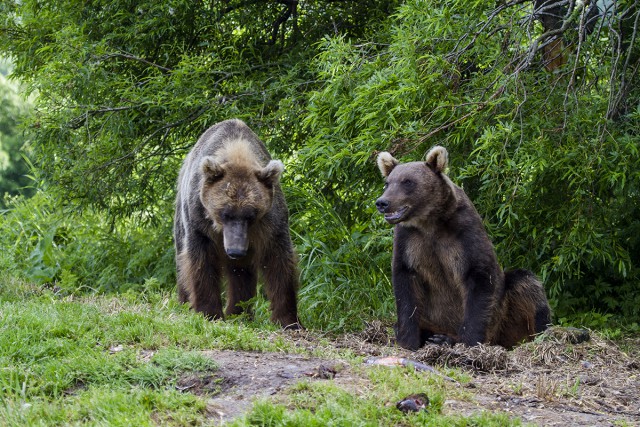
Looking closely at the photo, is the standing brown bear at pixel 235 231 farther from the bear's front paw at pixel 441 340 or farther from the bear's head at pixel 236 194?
the bear's front paw at pixel 441 340

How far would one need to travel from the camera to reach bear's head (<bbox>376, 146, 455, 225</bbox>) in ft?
22.7

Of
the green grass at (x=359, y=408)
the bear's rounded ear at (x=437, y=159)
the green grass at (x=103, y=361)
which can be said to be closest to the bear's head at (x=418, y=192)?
the bear's rounded ear at (x=437, y=159)

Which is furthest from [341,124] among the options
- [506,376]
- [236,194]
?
[506,376]

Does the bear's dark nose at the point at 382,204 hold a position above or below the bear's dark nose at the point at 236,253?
Answer: above

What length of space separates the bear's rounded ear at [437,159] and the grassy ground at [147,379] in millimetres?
1677

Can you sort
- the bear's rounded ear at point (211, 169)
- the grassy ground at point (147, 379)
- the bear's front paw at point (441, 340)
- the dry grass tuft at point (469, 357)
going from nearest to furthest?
the grassy ground at point (147, 379) → the dry grass tuft at point (469, 357) → the bear's front paw at point (441, 340) → the bear's rounded ear at point (211, 169)

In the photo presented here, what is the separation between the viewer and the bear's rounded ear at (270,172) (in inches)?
295

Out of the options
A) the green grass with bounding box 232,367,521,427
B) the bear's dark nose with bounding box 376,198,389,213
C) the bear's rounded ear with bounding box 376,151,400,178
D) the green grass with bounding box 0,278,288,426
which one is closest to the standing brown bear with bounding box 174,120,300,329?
the green grass with bounding box 0,278,288,426

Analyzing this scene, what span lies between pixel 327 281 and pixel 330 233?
831 mm

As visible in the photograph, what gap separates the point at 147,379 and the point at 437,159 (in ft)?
9.96

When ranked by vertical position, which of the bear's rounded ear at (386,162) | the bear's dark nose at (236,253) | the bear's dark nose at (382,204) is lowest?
the bear's dark nose at (236,253)

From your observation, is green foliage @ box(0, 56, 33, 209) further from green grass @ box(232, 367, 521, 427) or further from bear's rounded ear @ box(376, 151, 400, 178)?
green grass @ box(232, 367, 521, 427)

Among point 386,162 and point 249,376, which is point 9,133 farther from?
point 249,376

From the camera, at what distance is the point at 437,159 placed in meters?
7.08
